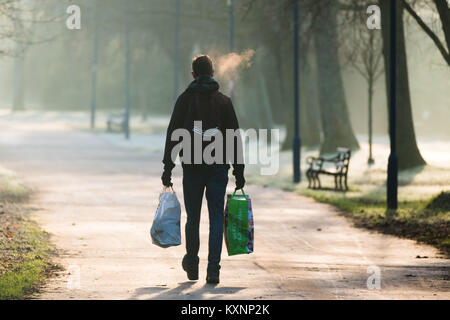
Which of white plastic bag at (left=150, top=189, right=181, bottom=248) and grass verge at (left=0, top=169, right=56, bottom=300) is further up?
white plastic bag at (left=150, top=189, right=181, bottom=248)

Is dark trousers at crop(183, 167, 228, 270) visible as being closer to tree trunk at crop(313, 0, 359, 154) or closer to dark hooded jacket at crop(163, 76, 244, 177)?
dark hooded jacket at crop(163, 76, 244, 177)

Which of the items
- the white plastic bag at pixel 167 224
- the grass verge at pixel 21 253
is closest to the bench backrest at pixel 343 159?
the grass verge at pixel 21 253

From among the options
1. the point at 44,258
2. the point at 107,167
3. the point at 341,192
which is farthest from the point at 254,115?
the point at 44,258

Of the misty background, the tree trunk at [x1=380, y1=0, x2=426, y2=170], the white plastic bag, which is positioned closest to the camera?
the white plastic bag

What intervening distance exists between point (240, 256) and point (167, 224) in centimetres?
235

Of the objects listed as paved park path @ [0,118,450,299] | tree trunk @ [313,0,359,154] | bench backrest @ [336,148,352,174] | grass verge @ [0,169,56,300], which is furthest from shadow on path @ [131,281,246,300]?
tree trunk @ [313,0,359,154]

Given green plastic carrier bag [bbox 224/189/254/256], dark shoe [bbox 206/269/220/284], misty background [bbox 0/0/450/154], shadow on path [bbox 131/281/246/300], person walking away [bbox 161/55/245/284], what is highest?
misty background [bbox 0/0/450/154]

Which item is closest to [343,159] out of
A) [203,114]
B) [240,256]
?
[240,256]

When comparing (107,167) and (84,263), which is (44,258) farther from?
(107,167)

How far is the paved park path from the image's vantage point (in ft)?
30.4

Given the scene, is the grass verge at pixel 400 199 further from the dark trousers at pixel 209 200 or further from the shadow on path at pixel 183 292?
the shadow on path at pixel 183 292

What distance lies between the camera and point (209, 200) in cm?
950

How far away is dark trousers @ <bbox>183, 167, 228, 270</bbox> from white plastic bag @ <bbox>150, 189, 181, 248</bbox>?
0.51 feet

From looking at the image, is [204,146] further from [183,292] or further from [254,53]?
[254,53]
